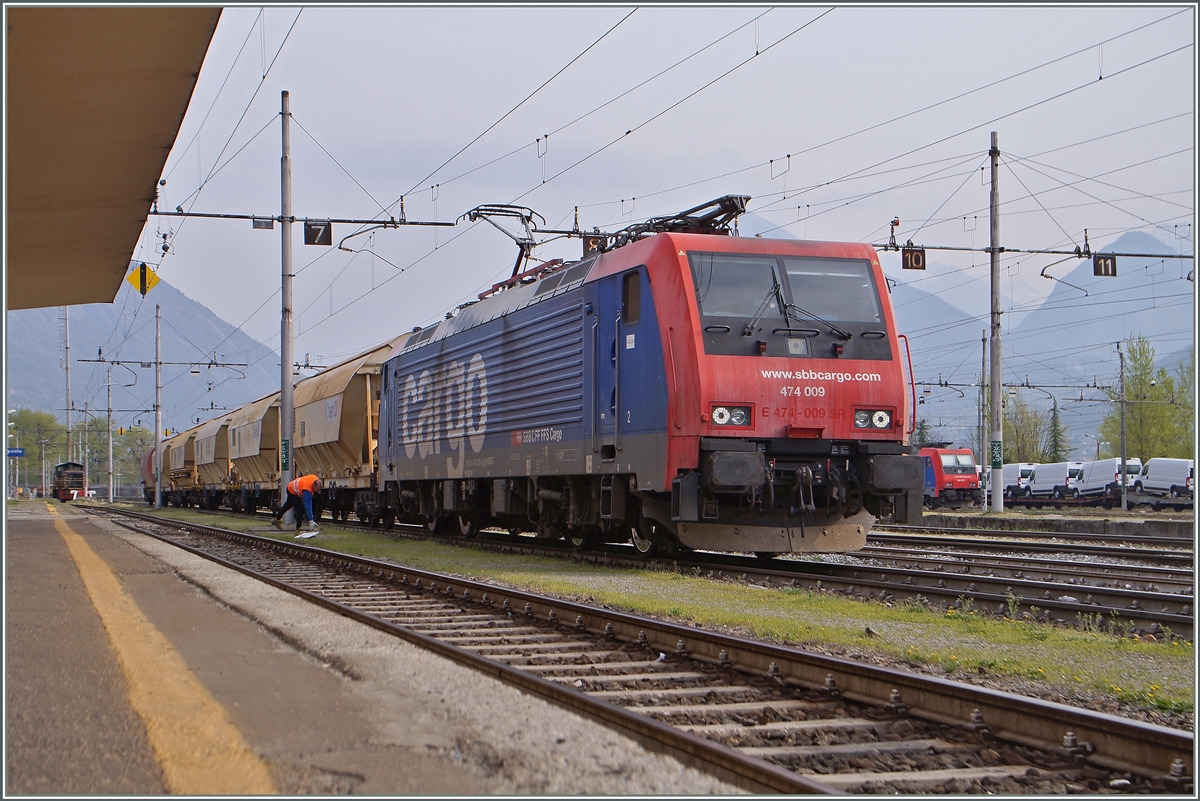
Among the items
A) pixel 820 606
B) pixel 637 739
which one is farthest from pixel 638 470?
pixel 637 739

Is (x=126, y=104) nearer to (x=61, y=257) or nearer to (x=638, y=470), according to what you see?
(x=638, y=470)

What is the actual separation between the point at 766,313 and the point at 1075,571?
468 cm

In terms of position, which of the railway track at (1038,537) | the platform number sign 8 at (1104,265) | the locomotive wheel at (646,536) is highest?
the platform number sign 8 at (1104,265)

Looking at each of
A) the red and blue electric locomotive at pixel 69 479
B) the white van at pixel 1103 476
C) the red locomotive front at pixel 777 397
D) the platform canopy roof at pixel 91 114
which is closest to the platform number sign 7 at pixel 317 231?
the platform canopy roof at pixel 91 114

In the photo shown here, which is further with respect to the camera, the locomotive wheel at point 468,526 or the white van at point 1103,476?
the white van at point 1103,476

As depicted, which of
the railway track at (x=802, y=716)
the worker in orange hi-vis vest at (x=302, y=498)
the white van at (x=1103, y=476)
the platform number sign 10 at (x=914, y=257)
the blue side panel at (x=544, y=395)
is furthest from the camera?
the white van at (x=1103, y=476)

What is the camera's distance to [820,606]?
9.49 metres

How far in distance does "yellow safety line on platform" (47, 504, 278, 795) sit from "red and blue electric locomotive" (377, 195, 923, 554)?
562 centimetres

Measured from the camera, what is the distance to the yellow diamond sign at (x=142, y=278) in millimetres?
23328

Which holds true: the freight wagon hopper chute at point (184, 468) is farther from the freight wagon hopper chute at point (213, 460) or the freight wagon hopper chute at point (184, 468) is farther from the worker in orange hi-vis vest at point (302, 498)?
the worker in orange hi-vis vest at point (302, 498)

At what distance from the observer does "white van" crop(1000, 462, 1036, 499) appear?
51062mm

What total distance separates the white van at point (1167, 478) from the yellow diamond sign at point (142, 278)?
34.5 metres

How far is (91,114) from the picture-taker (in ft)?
36.3

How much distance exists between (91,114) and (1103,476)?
4494 cm
